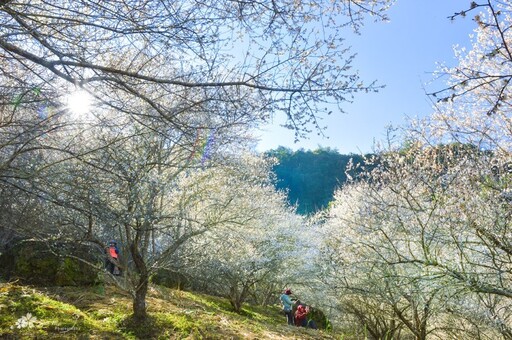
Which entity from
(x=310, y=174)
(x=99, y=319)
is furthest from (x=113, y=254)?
(x=310, y=174)

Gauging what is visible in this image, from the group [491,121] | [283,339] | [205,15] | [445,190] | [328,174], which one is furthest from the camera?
[328,174]

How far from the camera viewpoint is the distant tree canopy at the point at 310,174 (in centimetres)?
4469

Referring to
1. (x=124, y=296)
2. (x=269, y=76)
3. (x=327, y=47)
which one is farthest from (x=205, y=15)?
(x=124, y=296)

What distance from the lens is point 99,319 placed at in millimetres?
5484

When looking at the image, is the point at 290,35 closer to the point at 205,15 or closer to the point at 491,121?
the point at 205,15

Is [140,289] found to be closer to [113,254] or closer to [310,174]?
[113,254]

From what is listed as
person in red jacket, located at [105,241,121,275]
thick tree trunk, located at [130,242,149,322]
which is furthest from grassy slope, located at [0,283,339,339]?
person in red jacket, located at [105,241,121,275]

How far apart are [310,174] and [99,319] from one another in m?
42.4

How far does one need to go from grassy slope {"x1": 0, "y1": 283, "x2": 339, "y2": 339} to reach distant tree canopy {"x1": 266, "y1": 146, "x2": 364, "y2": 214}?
36.8m

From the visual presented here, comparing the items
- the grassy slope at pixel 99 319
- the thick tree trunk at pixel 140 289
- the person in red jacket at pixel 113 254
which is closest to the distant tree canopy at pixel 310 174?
the person in red jacket at pixel 113 254

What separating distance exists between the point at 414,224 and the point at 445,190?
952 millimetres

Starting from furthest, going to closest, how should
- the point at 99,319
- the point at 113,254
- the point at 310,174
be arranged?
1. the point at 310,174
2. the point at 113,254
3. the point at 99,319

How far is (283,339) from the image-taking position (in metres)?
6.40

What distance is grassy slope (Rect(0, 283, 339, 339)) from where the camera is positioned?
4.49m
